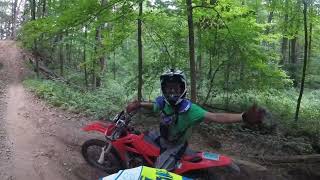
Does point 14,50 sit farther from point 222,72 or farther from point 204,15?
point 204,15

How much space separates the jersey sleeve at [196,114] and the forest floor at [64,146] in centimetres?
251

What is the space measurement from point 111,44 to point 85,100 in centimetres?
270

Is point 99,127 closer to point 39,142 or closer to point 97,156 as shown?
point 97,156

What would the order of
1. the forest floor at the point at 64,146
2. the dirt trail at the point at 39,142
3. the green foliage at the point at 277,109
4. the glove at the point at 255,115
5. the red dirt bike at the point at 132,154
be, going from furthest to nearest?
1. the green foliage at the point at 277,109
2. the forest floor at the point at 64,146
3. the dirt trail at the point at 39,142
4. the red dirt bike at the point at 132,154
5. the glove at the point at 255,115

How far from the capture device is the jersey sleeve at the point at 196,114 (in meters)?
4.64

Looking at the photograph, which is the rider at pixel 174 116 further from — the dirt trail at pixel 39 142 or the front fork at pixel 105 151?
the dirt trail at pixel 39 142

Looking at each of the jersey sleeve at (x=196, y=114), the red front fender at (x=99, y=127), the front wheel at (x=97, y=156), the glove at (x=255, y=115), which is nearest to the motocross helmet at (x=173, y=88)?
the jersey sleeve at (x=196, y=114)

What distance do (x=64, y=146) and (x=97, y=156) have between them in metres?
1.09

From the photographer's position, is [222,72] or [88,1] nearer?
[88,1]

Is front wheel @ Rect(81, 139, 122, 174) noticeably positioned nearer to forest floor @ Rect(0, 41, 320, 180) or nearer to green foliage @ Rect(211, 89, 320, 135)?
forest floor @ Rect(0, 41, 320, 180)

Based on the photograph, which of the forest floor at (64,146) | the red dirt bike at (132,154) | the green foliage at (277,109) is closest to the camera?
the red dirt bike at (132,154)

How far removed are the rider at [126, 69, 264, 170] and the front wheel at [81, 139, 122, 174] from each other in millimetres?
1107

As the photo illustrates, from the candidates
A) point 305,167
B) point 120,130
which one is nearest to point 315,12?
point 305,167

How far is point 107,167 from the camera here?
6.41 m
